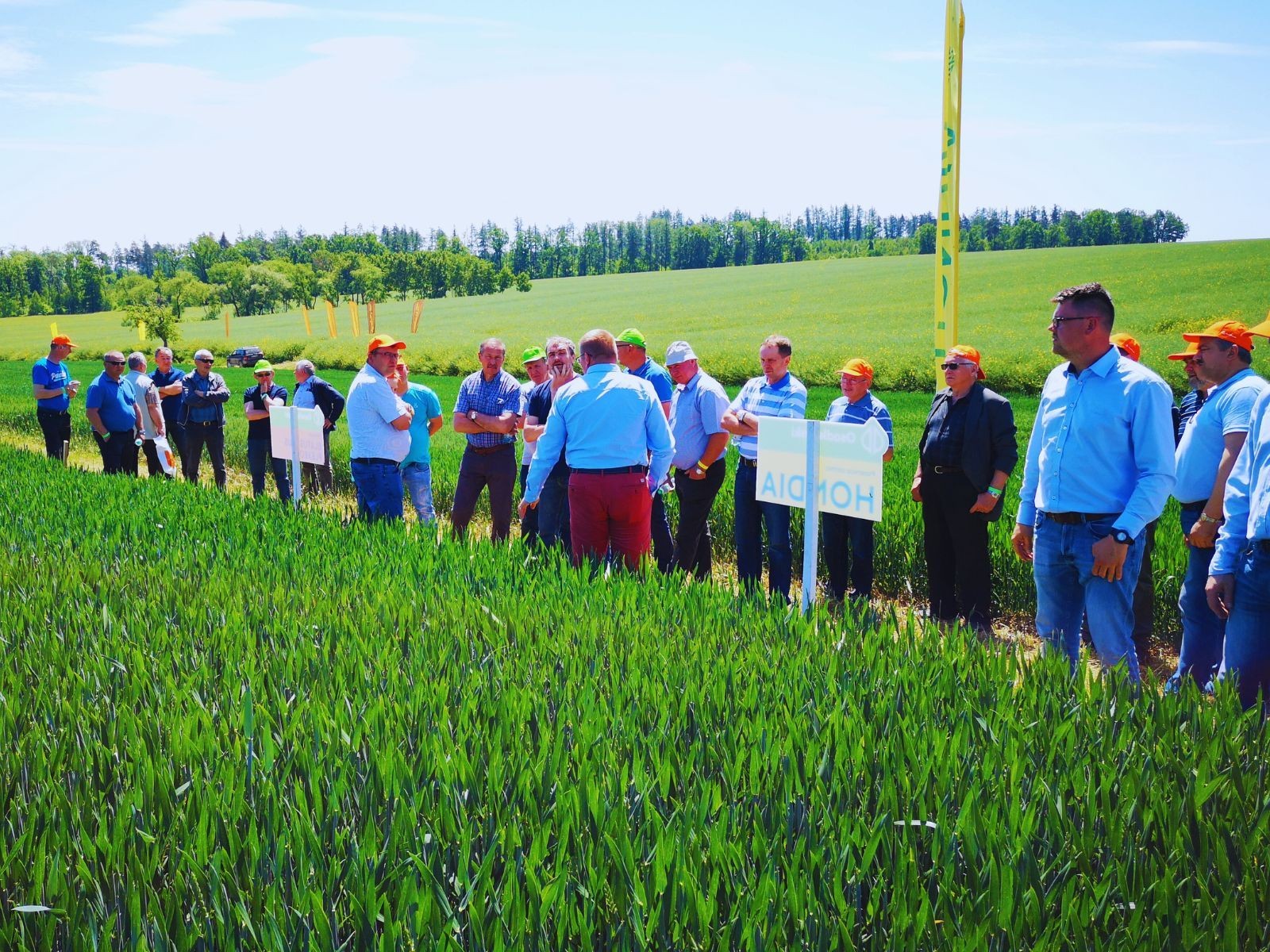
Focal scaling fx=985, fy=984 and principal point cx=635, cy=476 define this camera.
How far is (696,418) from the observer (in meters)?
7.40

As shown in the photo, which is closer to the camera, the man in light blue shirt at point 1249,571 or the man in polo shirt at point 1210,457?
the man in light blue shirt at point 1249,571

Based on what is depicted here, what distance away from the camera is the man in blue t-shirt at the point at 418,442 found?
870cm

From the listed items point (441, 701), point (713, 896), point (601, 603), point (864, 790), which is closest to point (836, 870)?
point (713, 896)

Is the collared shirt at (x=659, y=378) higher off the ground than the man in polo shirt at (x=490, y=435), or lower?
higher

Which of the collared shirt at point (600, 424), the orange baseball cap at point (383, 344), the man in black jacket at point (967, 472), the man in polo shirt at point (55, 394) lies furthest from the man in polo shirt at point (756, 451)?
the man in polo shirt at point (55, 394)

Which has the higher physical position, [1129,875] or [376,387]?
[376,387]

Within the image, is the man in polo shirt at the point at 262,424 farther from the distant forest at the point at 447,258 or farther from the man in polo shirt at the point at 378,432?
the distant forest at the point at 447,258

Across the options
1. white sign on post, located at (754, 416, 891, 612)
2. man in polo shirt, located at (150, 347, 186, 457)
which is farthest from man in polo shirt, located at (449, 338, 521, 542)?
man in polo shirt, located at (150, 347, 186, 457)

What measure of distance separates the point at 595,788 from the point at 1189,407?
5356 mm

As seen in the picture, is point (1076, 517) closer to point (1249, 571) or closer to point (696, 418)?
point (1249, 571)

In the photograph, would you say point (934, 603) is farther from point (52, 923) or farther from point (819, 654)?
point (52, 923)

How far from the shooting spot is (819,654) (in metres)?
3.43

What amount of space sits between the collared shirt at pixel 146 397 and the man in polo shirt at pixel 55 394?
787mm

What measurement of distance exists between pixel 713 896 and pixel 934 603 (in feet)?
17.8
